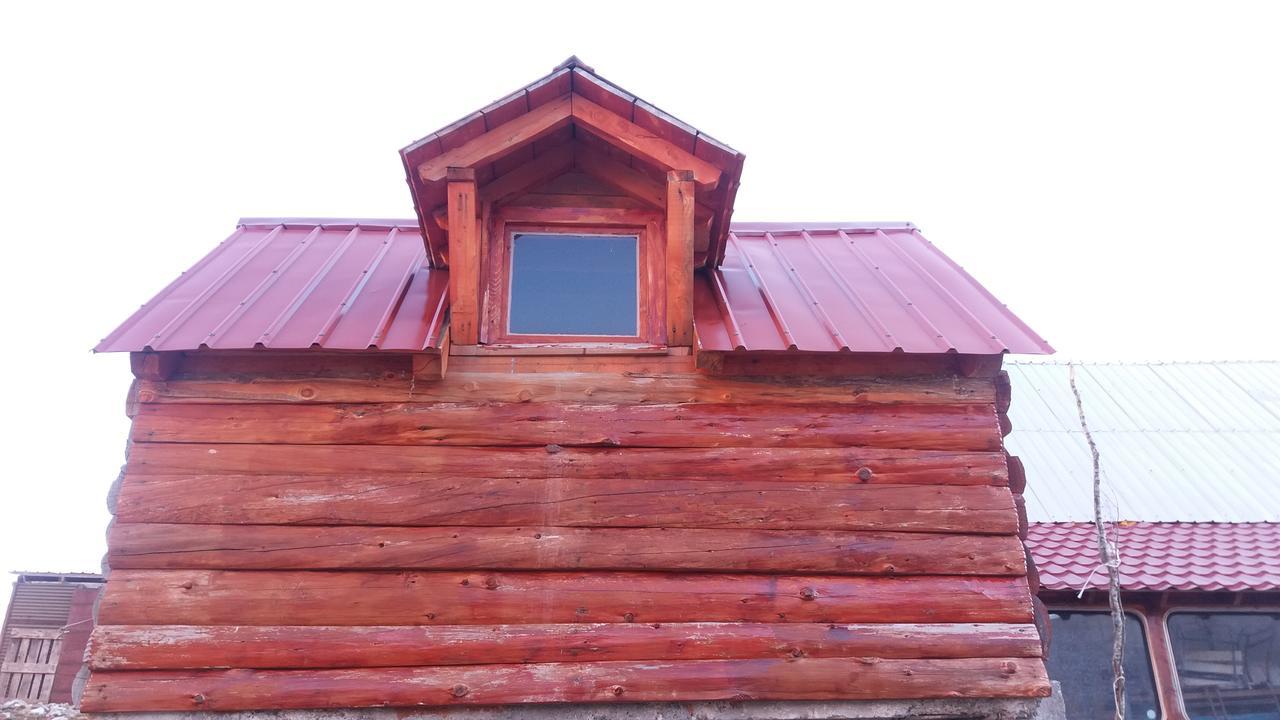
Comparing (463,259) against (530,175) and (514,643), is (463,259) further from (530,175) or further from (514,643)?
(514,643)

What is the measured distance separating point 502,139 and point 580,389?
1.91 m

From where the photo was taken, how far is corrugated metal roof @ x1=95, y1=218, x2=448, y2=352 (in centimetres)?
518

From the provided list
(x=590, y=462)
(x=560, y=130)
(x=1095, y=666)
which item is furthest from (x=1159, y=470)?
(x=560, y=130)

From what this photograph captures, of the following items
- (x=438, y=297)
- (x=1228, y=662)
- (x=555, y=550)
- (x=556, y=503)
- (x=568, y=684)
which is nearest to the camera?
(x=568, y=684)

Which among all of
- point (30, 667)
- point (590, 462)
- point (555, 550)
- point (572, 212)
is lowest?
point (30, 667)

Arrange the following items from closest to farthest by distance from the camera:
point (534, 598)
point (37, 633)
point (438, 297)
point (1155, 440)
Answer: point (534, 598)
point (438, 297)
point (1155, 440)
point (37, 633)

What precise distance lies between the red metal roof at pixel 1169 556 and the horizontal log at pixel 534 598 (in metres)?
3.59

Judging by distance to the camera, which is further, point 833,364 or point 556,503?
point 833,364

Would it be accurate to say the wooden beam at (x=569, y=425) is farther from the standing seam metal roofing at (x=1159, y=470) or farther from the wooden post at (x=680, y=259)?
the standing seam metal roofing at (x=1159, y=470)

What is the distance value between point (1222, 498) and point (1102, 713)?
3.38 meters

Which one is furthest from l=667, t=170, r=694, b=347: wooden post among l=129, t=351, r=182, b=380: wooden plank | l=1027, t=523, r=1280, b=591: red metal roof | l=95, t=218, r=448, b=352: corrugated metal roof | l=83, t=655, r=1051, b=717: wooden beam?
l=1027, t=523, r=1280, b=591: red metal roof

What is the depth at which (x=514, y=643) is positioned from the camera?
15.6 ft

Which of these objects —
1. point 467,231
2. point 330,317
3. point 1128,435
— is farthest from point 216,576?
point 1128,435

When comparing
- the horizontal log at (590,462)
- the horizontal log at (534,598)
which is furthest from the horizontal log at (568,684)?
the horizontal log at (590,462)
